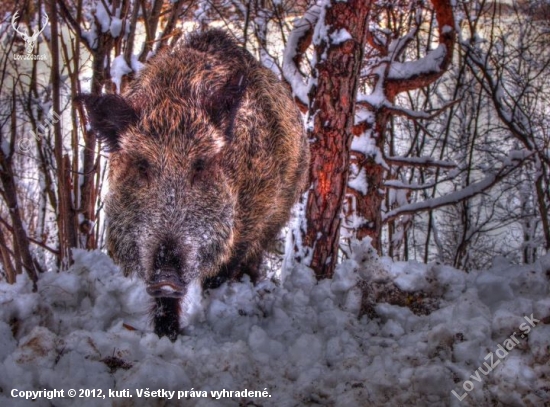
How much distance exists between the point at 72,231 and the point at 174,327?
181 centimetres

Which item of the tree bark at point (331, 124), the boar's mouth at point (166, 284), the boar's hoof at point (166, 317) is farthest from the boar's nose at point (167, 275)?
the tree bark at point (331, 124)

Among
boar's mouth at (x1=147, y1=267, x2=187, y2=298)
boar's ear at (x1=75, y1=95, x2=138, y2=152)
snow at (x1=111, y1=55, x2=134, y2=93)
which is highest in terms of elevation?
snow at (x1=111, y1=55, x2=134, y2=93)

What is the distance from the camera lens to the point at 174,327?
9.53 ft

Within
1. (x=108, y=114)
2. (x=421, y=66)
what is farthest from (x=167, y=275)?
(x=421, y=66)

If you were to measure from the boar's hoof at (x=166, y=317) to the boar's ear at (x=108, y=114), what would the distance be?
992 mm

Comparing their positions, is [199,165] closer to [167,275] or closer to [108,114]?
[108,114]

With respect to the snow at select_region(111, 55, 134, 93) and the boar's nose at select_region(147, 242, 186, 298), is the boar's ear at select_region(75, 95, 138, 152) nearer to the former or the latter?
the boar's nose at select_region(147, 242, 186, 298)

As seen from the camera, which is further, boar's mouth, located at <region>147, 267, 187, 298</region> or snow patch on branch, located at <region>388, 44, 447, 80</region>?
snow patch on branch, located at <region>388, 44, 447, 80</region>

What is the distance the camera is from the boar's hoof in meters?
2.86

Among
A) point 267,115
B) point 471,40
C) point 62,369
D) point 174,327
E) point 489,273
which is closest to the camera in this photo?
point 62,369

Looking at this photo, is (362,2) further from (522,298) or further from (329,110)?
(522,298)

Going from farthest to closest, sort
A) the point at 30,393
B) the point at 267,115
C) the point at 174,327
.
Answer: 1. the point at 267,115
2. the point at 174,327
3. the point at 30,393

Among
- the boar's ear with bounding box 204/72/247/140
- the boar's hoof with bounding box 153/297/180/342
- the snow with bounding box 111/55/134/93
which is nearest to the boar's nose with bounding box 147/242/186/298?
the boar's hoof with bounding box 153/297/180/342

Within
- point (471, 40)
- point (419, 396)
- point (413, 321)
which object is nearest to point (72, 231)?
point (413, 321)
